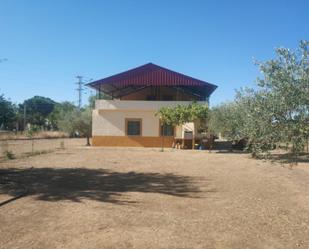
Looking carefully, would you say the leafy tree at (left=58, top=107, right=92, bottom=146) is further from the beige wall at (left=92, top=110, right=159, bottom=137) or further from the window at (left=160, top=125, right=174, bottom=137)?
the window at (left=160, top=125, right=174, bottom=137)

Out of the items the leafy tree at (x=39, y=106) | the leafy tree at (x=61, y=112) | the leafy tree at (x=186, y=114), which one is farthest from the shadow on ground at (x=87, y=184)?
the leafy tree at (x=39, y=106)

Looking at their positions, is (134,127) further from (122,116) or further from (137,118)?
(122,116)

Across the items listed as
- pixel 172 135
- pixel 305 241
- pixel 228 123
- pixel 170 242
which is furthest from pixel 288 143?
pixel 172 135

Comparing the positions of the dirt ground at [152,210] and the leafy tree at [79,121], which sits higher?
the leafy tree at [79,121]

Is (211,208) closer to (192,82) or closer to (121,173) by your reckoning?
(121,173)

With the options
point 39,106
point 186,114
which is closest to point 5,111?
point 186,114

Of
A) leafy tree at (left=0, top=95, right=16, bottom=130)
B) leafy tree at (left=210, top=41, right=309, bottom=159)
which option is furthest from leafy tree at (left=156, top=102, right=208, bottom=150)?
leafy tree at (left=210, top=41, right=309, bottom=159)

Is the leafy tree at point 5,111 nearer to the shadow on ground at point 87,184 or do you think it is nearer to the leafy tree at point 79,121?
the shadow on ground at point 87,184

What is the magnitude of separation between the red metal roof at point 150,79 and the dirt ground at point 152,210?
24209 millimetres

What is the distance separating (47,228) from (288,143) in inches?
183

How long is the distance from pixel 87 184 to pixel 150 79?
28.6 m

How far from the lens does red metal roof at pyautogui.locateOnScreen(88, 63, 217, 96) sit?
141 ft

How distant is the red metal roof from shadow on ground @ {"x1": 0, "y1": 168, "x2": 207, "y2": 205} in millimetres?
23337

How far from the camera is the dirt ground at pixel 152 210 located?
838 centimetres
